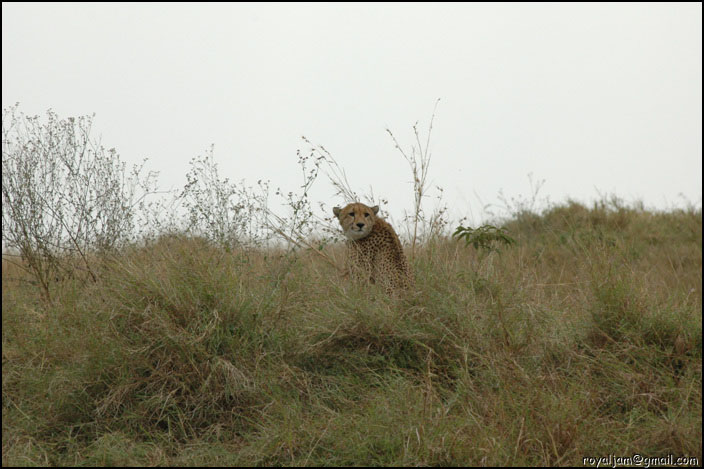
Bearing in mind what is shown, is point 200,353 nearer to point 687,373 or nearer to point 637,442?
point 637,442

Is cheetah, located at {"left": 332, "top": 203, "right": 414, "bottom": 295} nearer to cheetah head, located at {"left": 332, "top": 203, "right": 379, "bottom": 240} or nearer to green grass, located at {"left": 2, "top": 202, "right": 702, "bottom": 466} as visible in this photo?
cheetah head, located at {"left": 332, "top": 203, "right": 379, "bottom": 240}

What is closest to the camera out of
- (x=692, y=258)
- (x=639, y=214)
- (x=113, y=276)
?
(x=113, y=276)

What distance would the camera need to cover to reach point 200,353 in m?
3.51

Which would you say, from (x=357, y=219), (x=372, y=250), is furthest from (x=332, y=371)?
(x=357, y=219)

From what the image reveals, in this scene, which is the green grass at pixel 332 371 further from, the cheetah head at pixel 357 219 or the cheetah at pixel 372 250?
the cheetah head at pixel 357 219

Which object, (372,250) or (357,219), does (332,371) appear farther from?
(357,219)

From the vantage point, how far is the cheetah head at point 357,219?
4.67m

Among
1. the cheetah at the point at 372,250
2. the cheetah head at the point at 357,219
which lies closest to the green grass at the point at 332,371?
the cheetah at the point at 372,250

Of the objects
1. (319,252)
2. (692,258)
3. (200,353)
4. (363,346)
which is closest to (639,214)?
(692,258)

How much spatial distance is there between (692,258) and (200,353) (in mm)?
7753

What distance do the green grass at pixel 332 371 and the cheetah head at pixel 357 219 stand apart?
43 cm

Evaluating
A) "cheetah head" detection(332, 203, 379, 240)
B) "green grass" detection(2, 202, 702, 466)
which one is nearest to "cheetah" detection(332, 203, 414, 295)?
"cheetah head" detection(332, 203, 379, 240)

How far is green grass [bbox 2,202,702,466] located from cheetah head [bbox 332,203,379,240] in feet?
1.40

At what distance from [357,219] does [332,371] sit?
1.32m
